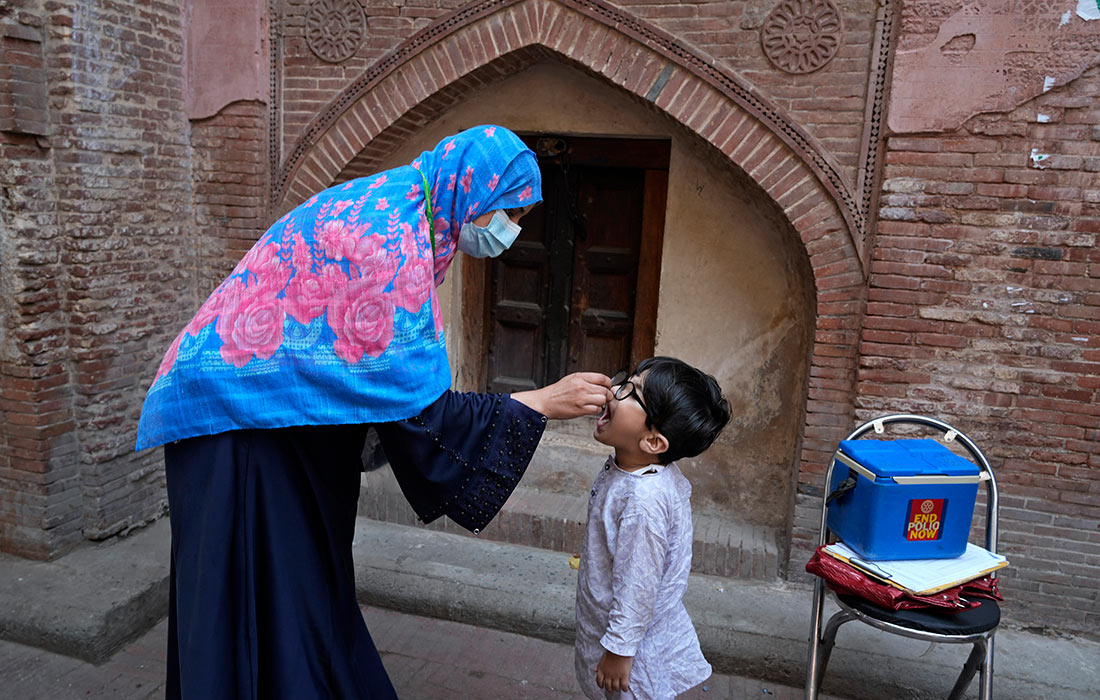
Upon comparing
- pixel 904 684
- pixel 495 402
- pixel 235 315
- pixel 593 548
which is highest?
pixel 235 315

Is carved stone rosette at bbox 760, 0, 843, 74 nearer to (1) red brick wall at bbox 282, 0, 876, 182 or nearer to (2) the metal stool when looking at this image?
(1) red brick wall at bbox 282, 0, 876, 182

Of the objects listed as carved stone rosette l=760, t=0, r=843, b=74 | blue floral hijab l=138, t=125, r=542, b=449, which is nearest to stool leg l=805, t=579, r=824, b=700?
blue floral hijab l=138, t=125, r=542, b=449

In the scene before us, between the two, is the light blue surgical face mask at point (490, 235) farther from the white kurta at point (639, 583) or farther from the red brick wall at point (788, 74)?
the red brick wall at point (788, 74)

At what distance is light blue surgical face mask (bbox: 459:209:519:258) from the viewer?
7.07 ft

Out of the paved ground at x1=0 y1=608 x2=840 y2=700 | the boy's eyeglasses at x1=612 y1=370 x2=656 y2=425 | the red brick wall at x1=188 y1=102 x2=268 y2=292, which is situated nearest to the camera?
the boy's eyeglasses at x1=612 y1=370 x2=656 y2=425

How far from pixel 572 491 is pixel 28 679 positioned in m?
2.91

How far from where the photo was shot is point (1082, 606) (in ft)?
12.2

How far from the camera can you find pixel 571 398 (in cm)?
208

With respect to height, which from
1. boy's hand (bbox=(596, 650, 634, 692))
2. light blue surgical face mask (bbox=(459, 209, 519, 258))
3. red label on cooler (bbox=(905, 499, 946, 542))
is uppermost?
light blue surgical face mask (bbox=(459, 209, 519, 258))

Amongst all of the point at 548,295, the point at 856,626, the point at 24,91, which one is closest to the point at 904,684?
the point at 856,626

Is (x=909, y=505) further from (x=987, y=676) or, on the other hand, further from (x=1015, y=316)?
(x=1015, y=316)

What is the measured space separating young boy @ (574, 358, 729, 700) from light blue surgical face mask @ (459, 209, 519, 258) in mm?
539

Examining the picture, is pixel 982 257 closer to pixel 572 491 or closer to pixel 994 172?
pixel 994 172

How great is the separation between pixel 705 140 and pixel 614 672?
112 inches
